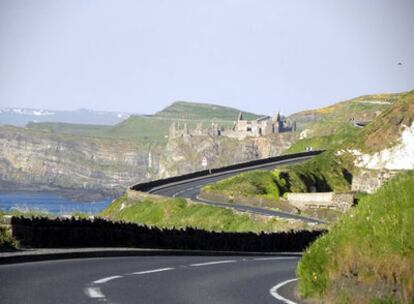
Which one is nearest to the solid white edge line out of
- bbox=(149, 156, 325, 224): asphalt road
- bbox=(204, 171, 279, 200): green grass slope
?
bbox=(149, 156, 325, 224): asphalt road

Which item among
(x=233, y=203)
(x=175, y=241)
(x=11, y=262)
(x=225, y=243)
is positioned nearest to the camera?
(x=11, y=262)

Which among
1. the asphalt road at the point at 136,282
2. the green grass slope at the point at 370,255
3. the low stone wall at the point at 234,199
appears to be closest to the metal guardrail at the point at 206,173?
the low stone wall at the point at 234,199

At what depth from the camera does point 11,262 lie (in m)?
24.0

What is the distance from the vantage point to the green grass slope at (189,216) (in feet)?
A: 227

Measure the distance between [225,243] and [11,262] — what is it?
17.4 metres

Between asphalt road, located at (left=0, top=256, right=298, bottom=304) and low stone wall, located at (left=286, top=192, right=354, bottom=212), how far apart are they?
50475 mm

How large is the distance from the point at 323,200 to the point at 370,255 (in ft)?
212

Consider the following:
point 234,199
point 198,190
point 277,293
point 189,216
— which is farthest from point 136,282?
point 198,190

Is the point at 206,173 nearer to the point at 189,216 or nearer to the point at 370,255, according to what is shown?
the point at 189,216

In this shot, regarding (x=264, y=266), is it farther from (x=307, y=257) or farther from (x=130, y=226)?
(x=307, y=257)

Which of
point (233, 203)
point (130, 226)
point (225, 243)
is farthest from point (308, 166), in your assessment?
point (130, 226)

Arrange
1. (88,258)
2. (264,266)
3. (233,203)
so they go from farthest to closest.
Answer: (233,203) → (264,266) → (88,258)

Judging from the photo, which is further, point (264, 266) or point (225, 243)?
point (225, 243)

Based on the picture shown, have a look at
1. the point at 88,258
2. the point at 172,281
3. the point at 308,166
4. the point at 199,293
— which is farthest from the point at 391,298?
the point at 308,166
